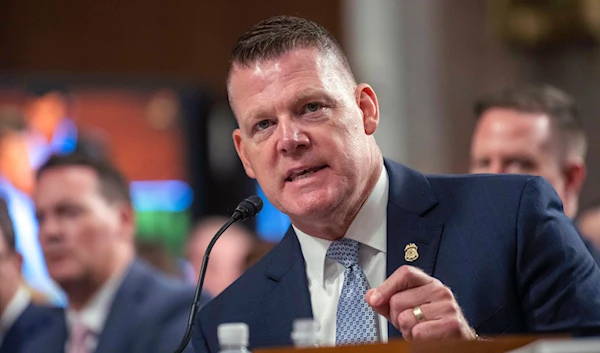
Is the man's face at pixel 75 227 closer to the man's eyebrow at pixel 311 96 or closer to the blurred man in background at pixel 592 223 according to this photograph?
the man's eyebrow at pixel 311 96

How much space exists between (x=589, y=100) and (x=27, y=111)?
457 cm

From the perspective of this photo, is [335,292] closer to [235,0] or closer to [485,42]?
[485,42]

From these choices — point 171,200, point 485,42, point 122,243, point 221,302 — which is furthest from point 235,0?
point 221,302

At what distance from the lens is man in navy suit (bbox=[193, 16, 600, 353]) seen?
2691 mm

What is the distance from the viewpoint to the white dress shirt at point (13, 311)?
4958mm

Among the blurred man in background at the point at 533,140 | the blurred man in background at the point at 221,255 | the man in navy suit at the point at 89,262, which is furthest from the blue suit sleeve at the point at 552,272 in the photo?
the blurred man in background at the point at 221,255

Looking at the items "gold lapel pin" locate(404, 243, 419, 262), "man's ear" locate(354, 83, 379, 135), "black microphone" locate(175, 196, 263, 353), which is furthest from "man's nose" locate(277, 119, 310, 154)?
"gold lapel pin" locate(404, 243, 419, 262)

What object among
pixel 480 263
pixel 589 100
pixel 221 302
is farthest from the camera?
pixel 589 100

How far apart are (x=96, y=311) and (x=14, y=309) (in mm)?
677

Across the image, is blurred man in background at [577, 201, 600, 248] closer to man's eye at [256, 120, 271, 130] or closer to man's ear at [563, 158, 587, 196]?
man's ear at [563, 158, 587, 196]

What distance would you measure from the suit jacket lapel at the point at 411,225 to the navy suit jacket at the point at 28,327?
238 cm

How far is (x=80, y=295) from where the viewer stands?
4.64 m

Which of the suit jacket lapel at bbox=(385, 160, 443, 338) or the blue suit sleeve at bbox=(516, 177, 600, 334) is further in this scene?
the suit jacket lapel at bbox=(385, 160, 443, 338)

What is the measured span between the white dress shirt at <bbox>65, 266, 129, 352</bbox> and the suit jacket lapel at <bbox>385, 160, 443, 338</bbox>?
204 cm
